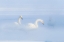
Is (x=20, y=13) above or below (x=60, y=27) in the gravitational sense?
above

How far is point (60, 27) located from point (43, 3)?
32 centimetres

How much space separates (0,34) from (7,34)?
0.08m

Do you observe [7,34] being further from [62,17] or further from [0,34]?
[62,17]

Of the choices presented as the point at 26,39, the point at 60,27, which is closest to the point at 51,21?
the point at 60,27

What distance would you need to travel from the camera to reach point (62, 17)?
1349 millimetres

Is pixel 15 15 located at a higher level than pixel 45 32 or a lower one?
higher

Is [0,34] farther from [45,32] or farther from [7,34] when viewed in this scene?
[45,32]

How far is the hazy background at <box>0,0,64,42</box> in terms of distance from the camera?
1.33 meters

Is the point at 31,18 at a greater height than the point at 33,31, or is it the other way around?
the point at 31,18

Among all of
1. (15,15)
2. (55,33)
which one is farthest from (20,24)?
(55,33)

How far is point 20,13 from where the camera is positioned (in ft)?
4.38

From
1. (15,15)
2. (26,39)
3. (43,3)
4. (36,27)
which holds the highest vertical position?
(43,3)

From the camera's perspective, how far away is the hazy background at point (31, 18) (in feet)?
4.36

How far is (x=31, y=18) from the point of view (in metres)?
1.33
